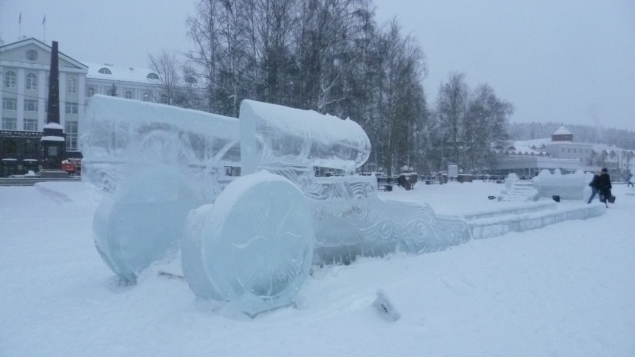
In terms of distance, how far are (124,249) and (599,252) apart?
745 centimetres

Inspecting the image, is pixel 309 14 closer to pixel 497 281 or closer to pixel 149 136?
pixel 149 136

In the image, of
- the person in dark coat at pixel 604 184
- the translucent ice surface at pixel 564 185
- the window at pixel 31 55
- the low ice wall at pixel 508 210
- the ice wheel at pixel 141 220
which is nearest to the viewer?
the ice wheel at pixel 141 220

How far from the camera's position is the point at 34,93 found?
4034cm

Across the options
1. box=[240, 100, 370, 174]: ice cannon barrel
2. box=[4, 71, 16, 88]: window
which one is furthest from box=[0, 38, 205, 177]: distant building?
box=[240, 100, 370, 174]: ice cannon barrel

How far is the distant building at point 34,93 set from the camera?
3822 centimetres

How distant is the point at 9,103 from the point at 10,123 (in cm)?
181

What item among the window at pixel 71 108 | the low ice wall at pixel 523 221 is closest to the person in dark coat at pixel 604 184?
the low ice wall at pixel 523 221

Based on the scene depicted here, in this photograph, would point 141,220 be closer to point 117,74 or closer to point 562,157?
point 117,74

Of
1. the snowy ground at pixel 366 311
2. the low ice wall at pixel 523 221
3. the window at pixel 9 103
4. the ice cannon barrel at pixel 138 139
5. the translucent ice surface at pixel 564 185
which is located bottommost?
the snowy ground at pixel 366 311

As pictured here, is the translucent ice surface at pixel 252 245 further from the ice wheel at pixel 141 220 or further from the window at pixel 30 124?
the window at pixel 30 124

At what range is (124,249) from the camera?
5762 millimetres

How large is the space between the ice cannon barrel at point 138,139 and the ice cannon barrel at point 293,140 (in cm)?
143

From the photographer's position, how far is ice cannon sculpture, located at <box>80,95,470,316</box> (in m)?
4.45

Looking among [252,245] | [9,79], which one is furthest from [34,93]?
[252,245]
